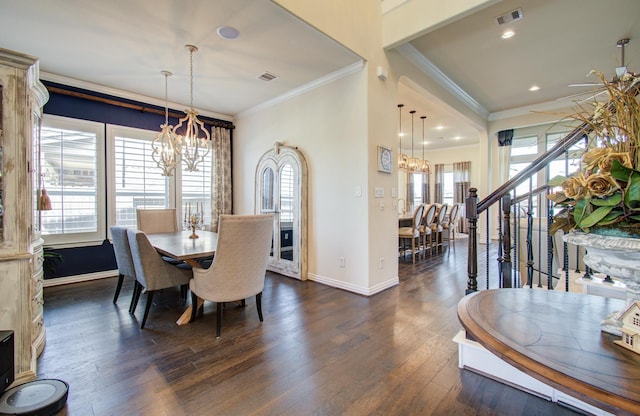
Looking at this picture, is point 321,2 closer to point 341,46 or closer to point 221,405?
point 341,46

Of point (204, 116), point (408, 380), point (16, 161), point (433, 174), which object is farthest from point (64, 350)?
point (433, 174)

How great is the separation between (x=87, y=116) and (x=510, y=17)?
227 inches

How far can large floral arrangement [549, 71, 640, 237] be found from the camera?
0.84 m

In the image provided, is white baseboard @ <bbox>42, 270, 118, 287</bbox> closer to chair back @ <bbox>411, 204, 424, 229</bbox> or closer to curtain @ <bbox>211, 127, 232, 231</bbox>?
curtain @ <bbox>211, 127, 232, 231</bbox>

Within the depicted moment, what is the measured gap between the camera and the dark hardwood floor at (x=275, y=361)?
1649 millimetres

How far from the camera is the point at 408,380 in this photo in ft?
6.11

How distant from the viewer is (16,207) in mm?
1790

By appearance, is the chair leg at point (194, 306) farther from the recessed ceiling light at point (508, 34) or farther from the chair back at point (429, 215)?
the recessed ceiling light at point (508, 34)

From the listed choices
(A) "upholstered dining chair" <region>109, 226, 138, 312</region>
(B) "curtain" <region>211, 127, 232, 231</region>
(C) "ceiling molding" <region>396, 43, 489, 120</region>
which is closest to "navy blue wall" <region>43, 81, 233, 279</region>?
(B) "curtain" <region>211, 127, 232, 231</region>

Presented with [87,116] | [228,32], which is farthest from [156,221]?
[228,32]

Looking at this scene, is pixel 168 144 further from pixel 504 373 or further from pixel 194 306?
pixel 504 373

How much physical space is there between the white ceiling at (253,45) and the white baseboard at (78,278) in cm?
277

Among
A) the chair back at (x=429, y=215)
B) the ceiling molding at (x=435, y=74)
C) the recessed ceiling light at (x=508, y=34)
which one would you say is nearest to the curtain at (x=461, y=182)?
the ceiling molding at (x=435, y=74)

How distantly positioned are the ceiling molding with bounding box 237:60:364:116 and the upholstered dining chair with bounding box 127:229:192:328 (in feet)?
9.62
